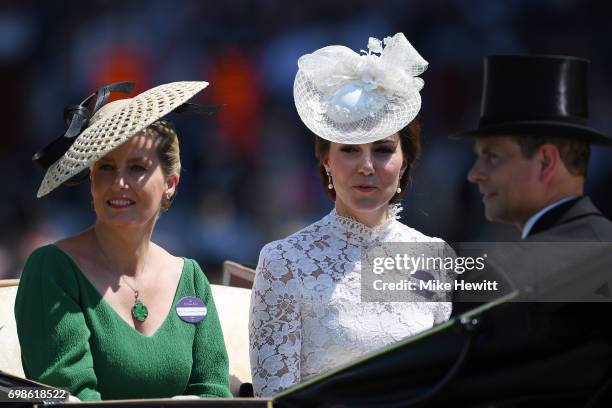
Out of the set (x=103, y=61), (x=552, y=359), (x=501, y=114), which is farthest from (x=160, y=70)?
(x=552, y=359)

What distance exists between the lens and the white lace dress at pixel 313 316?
3199 mm

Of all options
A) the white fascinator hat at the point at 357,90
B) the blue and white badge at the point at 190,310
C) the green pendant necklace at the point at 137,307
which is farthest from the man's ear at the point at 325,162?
the green pendant necklace at the point at 137,307

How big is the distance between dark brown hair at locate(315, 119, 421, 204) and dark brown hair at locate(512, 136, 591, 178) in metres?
1.01

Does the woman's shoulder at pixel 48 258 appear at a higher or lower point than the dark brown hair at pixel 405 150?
lower

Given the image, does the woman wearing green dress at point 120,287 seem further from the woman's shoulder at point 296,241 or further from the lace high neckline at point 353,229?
the lace high neckline at point 353,229

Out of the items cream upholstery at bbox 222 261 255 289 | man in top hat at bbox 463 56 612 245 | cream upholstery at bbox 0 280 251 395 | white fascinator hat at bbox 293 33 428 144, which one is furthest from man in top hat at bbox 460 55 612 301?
cream upholstery at bbox 222 261 255 289

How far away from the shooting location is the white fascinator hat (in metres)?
3.33

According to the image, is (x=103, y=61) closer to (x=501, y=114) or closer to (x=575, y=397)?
(x=501, y=114)

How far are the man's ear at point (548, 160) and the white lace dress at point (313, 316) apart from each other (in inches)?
38.4

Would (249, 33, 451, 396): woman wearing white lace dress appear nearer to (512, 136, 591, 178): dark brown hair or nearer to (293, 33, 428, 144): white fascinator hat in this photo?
(293, 33, 428, 144): white fascinator hat

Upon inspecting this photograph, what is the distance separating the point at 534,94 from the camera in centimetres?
258

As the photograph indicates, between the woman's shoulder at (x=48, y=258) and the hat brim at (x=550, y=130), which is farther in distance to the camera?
the woman's shoulder at (x=48, y=258)

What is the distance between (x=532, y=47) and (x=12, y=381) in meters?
4.74

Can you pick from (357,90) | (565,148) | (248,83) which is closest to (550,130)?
(565,148)
